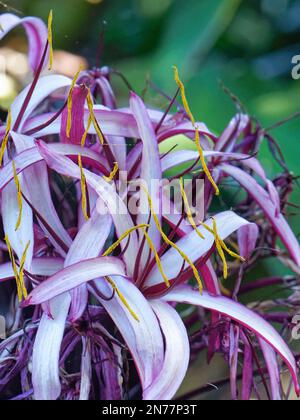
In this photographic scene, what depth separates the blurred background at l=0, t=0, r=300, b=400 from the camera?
0.42 metres

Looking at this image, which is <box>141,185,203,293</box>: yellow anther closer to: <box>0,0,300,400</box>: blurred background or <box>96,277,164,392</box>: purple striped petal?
<box>96,277,164,392</box>: purple striped petal

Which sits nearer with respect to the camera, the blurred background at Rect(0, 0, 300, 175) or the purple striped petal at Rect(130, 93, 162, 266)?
the purple striped petal at Rect(130, 93, 162, 266)

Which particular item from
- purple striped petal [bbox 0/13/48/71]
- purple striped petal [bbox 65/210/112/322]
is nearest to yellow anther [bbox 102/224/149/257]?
purple striped petal [bbox 65/210/112/322]

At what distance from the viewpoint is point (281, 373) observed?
28 centimetres

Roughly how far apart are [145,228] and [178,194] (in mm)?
34

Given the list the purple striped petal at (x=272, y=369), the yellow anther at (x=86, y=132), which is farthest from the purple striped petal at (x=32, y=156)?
the purple striped petal at (x=272, y=369)

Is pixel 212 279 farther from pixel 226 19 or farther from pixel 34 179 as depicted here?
pixel 226 19

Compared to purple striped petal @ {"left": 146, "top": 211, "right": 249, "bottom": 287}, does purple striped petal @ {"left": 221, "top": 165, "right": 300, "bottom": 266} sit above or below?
above

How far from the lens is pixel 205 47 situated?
0.49 meters

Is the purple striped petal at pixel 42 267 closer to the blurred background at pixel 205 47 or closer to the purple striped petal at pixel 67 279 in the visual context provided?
the purple striped petal at pixel 67 279

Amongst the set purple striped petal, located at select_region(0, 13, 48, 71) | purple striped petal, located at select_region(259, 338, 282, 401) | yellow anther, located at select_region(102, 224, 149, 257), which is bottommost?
purple striped petal, located at select_region(259, 338, 282, 401)

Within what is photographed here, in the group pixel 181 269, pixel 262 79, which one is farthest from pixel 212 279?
pixel 262 79

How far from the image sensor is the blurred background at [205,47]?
0.42m

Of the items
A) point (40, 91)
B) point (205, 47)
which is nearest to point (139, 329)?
point (40, 91)
